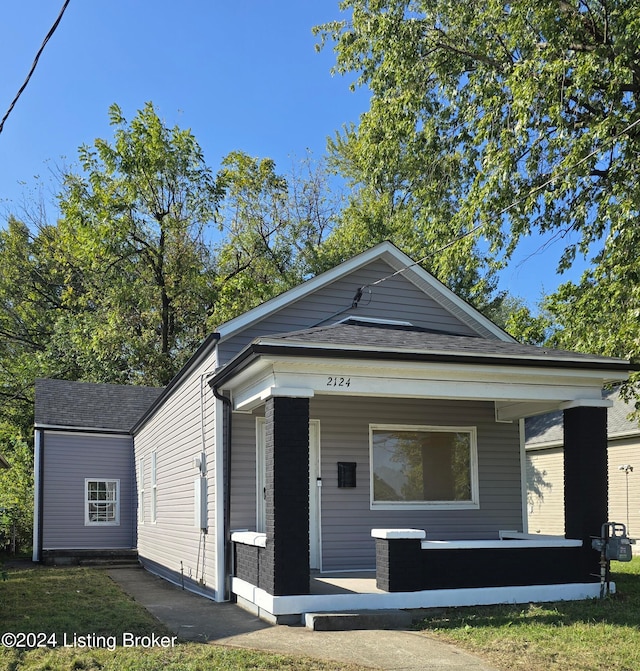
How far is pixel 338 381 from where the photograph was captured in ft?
30.5

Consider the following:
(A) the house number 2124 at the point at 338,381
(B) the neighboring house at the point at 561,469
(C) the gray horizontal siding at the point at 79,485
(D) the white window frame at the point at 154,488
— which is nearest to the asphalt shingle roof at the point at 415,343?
(A) the house number 2124 at the point at 338,381

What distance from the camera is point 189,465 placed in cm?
1291

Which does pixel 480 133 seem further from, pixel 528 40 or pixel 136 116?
pixel 136 116

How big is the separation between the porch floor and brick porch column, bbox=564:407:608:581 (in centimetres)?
273

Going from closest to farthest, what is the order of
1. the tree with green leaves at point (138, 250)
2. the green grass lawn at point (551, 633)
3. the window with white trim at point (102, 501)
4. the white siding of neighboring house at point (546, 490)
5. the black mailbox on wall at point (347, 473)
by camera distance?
1. the green grass lawn at point (551, 633)
2. the black mailbox on wall at point (347, 473)
3. the window with white trim at point (102, 501)
4. the white siding of neighboring house at point (546, 490)
5. the tree with green leaves at point (138, 250)

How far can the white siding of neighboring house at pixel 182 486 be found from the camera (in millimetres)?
11383

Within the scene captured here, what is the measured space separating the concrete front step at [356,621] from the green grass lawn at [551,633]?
0.28 metres

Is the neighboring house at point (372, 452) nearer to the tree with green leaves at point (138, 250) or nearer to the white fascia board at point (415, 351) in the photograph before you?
the white fascia board at point (415, 351)

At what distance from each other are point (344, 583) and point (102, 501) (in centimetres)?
1231

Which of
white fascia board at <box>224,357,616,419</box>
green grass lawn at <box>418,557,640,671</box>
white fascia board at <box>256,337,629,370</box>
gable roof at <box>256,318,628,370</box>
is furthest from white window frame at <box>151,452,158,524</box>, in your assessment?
green grass lawn at <box>418,557,640,671</box>

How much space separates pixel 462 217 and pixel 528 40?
3.62 metres

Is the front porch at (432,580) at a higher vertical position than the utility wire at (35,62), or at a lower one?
lower

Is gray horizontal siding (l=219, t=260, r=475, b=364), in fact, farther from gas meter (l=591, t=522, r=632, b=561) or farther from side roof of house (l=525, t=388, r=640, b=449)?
side roof of house (l=525, t=388, r=640, b=449)

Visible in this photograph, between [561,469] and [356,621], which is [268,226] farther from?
[356,621]
